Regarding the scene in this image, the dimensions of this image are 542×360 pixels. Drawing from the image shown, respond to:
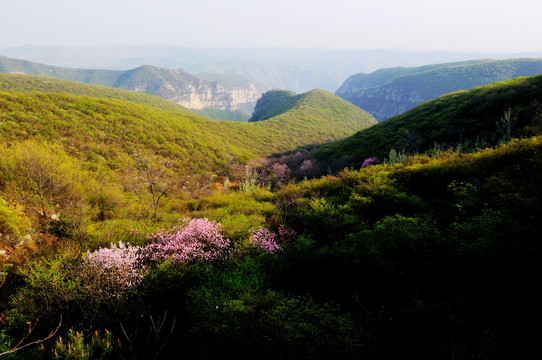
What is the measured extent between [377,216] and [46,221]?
60.4 feet

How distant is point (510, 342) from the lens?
5.34 meters

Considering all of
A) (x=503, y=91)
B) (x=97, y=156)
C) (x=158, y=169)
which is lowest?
(x=158, y=169)

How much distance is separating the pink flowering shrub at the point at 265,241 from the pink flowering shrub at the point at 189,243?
1292mm

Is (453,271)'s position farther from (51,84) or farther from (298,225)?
(51,84)

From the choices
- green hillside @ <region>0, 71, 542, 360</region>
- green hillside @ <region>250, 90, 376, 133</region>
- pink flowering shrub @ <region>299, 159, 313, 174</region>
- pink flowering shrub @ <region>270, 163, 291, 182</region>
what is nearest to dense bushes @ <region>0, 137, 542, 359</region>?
green hillside @ <region>0, 71, 542, 360</region>

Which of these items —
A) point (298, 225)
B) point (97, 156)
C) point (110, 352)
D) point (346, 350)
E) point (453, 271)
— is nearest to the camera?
point (346, 350)

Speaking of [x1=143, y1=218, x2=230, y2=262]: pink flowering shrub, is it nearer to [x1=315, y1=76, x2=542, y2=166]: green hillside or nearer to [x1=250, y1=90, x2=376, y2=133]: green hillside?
[x1=315, y1=76, x2=542, y2=166]: green hillside

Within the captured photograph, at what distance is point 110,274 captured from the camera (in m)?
8.81

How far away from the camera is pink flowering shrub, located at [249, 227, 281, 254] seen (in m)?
11.2

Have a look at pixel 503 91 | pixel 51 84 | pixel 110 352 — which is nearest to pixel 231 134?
pixel 503 91

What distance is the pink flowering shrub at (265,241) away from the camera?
11156 millimetres

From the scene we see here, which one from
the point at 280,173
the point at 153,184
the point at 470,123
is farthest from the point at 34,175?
the point at 470,123

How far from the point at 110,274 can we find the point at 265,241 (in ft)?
20.5

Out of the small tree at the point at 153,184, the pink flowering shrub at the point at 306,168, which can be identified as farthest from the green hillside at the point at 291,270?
the pink flowering shrub at the point at 306,168
